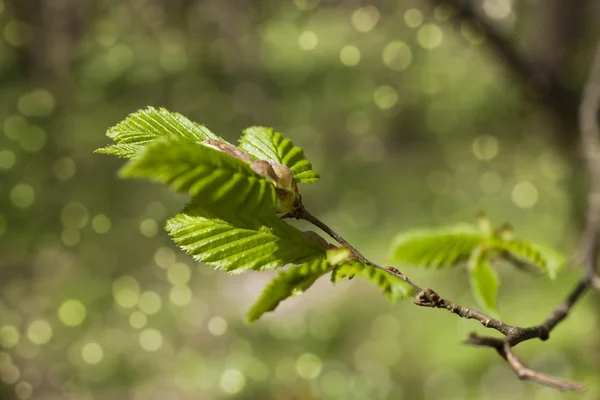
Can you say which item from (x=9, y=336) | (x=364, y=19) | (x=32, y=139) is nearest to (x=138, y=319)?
(x=9, y=336)

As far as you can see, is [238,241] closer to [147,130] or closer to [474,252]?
[147,130]

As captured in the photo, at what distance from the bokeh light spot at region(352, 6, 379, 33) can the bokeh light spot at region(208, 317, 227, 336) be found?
279 cm

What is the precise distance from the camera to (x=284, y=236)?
1.18 feet

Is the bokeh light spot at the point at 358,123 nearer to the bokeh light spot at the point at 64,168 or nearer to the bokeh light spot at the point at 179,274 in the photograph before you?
the bokeh light spot at the point at 179,274

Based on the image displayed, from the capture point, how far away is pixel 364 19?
5105 mm

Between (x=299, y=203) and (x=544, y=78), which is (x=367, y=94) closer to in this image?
(x=544, y=78)

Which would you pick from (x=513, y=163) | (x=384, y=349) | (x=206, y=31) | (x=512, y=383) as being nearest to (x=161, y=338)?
(x=384, y=349)

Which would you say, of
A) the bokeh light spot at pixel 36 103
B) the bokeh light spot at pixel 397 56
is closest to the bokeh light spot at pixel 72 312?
the bokeh light spot at pixel 36 103

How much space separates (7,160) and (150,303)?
1585 millimetres

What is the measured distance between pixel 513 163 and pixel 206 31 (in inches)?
138

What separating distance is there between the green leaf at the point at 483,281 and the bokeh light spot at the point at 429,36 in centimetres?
363

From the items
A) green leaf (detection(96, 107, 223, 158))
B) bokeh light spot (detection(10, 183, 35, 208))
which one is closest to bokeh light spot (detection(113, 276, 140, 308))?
bokeh light spot (detection(10, 183, 35, 208))

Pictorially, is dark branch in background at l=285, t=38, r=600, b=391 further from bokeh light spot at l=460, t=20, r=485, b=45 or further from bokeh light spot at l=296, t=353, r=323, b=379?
bokeh light spot at l=296, t=353, r=323, b=379

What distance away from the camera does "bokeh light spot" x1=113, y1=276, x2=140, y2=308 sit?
2836 mm
